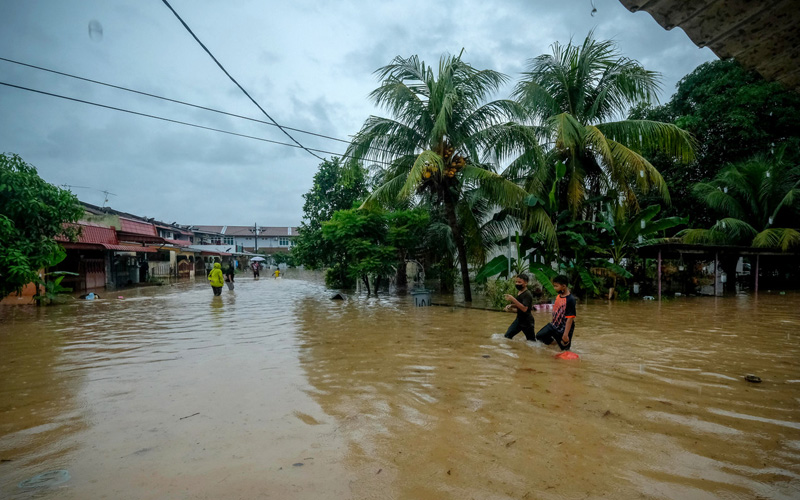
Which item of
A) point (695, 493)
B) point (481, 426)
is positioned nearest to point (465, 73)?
point (481, 426)

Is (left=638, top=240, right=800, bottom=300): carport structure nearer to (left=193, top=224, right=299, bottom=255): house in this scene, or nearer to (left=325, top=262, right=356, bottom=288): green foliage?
(left=325, top=262, right=356, bottom=288): green foliage

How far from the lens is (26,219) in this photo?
12.1 m

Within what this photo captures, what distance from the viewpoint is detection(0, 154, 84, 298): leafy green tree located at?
36.7ft

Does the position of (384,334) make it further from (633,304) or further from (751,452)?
(633,304)

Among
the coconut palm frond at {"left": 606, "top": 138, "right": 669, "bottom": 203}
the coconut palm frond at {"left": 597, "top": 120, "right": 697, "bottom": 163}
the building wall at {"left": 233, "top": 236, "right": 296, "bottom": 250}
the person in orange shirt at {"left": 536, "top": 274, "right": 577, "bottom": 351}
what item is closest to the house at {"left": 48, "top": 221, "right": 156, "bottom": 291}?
the person in orange shirt at {"left": 536, "top": 274, "right": 577, "bottom": 351}

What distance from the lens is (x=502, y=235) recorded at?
17.5 metres

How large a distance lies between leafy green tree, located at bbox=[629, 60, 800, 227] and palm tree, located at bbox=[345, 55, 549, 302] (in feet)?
29.2

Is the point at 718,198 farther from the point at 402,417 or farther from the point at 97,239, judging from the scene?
the point at 97,239

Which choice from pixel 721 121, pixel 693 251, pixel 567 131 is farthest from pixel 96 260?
pixel 721 121

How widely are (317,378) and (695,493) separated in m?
4.05

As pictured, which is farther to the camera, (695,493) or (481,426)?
(481,426)

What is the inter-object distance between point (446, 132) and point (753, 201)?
50.5ft

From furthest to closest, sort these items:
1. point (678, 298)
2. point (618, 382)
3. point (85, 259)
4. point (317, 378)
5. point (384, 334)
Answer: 1. point (85, 259)
2. point (678, 298)
3. point (384, 334)
4. point (317, 378)
5. point (618, 382)

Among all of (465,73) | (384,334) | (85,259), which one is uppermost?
(465,73)
